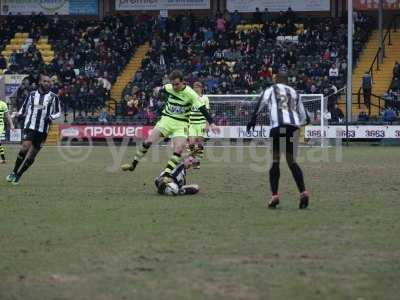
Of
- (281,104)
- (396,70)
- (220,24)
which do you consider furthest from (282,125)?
(220,24)

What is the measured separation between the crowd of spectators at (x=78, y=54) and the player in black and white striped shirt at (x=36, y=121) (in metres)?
24.8

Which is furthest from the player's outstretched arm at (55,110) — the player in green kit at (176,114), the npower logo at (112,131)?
the npower logo at (112,131)

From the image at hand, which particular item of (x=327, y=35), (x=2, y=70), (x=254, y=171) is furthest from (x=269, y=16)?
(x=254, y=171)

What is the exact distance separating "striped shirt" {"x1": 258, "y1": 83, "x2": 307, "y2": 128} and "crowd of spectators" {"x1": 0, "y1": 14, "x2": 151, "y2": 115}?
29934 millimetres

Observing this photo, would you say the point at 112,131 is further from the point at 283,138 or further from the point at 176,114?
the point at 283,138

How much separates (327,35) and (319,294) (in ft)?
124

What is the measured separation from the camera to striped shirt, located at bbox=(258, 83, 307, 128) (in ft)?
40.5

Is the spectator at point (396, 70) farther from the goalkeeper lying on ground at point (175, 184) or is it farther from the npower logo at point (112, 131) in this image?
the goalkeeper lying on ground at point (175, 184)

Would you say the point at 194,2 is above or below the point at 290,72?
above

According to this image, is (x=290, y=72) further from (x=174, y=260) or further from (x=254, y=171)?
(x=174, y=260)

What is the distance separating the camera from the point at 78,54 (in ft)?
151

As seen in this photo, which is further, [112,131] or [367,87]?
[112,131]

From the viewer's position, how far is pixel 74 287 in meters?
7.13

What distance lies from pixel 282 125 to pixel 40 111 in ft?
20.0
